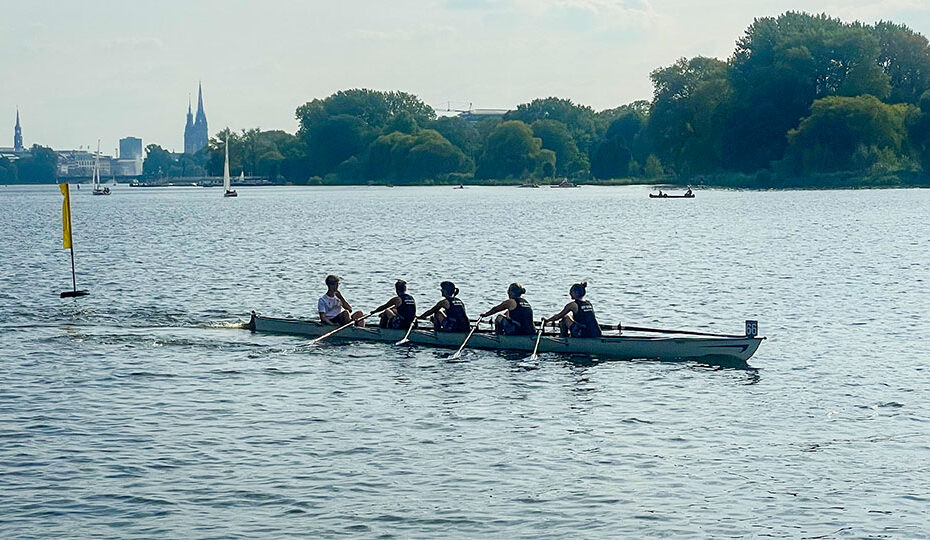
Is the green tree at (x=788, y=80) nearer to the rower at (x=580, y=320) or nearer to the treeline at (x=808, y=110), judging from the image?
the treeline at (x=808, y=110)

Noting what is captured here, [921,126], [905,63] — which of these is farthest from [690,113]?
[921,126]

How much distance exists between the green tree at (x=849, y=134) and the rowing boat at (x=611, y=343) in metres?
119

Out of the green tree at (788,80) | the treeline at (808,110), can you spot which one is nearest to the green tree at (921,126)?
the treeline at (808,110)

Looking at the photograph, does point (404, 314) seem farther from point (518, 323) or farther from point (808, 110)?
point (808, 110)

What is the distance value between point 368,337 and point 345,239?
5403 centimetres

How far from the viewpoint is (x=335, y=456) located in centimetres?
2181

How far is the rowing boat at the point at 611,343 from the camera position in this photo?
1193 inches

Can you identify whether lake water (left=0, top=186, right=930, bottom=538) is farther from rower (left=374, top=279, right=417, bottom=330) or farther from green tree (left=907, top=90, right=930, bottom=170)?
green tree (left=907, top=90, right=930, bottom=170)

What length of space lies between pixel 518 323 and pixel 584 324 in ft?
5.97

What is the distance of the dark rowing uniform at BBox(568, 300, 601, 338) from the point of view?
31.5m

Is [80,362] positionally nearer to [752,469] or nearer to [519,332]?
[519,332]

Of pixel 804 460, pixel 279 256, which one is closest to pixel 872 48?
pixel 279 256

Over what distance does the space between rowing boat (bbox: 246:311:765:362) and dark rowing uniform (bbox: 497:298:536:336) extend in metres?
0.15

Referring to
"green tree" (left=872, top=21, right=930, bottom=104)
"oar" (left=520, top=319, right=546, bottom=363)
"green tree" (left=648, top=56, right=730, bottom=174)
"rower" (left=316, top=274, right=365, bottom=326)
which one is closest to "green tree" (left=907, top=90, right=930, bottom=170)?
"green tree" (left=872, top=21, right=930, bottom=104)
